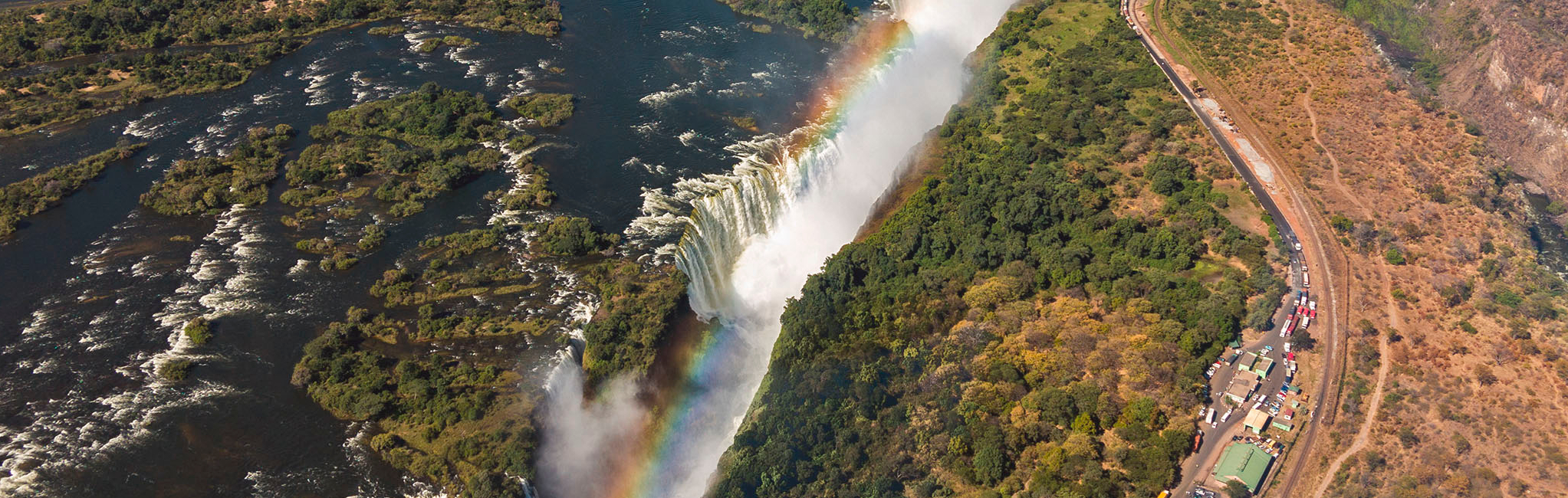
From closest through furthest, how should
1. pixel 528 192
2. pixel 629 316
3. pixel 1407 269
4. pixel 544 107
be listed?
pixel 629 316
pixel 1407 269
pixel 528 192
pixel 544 107

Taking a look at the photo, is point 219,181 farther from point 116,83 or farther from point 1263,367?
point 1263,367

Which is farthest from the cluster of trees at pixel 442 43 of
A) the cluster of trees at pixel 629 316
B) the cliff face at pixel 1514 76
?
the cliff face at pixel 1514 76

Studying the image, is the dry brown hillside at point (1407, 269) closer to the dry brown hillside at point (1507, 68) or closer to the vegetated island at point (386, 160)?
the dry brown hillside at point (1507, 68)

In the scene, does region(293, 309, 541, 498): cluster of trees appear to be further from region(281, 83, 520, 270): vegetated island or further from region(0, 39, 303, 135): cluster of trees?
region(0, 39, 303, 135): cluster of trees

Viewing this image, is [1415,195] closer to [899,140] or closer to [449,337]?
[899,140]

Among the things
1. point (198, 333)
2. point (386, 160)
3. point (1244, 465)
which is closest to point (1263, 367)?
point (1244, 465)
